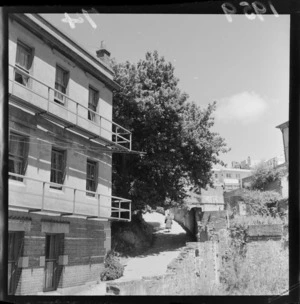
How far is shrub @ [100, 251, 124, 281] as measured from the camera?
18.2 feet

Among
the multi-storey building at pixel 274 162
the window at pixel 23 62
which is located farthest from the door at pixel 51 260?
the multi-storey building at pixel 274 162

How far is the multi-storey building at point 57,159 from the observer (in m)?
5.20

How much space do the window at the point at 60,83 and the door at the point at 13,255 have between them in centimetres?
188

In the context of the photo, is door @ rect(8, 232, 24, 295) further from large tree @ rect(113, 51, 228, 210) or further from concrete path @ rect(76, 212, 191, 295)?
large tree @ rect(113, 51, 228, 210)

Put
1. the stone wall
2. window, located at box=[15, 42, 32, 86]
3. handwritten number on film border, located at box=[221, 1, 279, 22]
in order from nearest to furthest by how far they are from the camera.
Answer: handwritten number on film border, located at box=[221, 1, 279, 22] < the stone wall < window, located at box=[15, 42, 32, 86]

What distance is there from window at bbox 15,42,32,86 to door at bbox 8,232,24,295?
1969 millimetres

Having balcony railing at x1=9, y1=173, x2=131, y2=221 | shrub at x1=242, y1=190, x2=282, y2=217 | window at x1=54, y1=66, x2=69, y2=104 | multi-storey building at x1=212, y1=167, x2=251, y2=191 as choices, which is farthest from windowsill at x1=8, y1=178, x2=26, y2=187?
shrub at x1=242, y1=190, x2=282, y2=217

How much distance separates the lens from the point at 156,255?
6.03 metres

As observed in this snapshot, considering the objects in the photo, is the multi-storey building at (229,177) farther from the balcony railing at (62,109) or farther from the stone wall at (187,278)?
the balcony railing at (62,109)

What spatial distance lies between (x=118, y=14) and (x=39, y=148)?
2035 mm

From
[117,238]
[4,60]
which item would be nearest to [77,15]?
[4,60]

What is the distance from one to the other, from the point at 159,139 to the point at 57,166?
1.61m

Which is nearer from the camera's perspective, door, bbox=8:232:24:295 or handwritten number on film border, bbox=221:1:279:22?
handwritten number on film border, bbox=221:1:279:22

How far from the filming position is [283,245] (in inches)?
223
